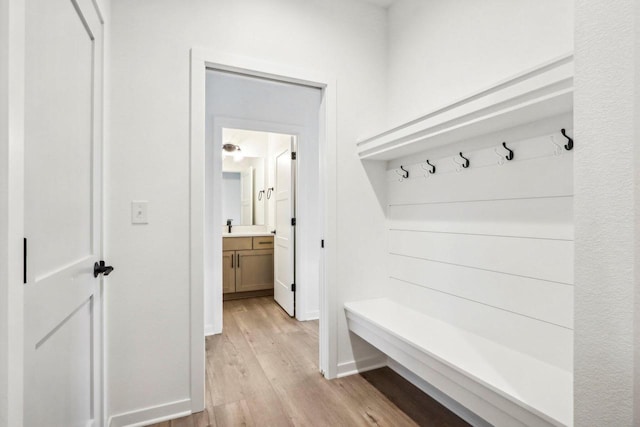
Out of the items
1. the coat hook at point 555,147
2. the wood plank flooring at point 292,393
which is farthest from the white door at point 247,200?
the coat hook at point 555,147

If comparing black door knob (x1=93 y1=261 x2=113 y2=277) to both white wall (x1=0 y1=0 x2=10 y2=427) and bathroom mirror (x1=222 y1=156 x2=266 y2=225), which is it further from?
bathroom mirror (x1=222 y1=156 x2=266 y2=225)

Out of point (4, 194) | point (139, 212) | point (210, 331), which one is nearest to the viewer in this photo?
point (4, 194)

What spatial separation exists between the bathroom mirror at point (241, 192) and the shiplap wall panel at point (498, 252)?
10.2 ft

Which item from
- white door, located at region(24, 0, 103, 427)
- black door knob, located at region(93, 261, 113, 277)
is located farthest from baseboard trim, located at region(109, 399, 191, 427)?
black door knob, located at region(93, 261, 113, 277)

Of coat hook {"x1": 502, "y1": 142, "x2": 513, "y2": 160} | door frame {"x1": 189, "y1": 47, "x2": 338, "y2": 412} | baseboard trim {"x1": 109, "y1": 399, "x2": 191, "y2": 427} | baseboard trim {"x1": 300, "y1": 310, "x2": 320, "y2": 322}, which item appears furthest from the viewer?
baseboard trim {"x1": 300, "y1": 310, "x2": 320, "y2": 322}

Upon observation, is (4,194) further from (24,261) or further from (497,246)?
(497,246)

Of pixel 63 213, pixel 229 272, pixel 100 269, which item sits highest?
pixel 63 213

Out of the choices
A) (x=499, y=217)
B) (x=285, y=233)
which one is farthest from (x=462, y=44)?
(x=285, y=233)

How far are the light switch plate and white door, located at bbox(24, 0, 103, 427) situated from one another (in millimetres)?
190

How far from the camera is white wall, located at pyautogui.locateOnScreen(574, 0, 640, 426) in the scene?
68cm

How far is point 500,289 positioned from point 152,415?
1.89 m

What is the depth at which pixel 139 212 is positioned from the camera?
1.71 m

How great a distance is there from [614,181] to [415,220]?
1430 mm

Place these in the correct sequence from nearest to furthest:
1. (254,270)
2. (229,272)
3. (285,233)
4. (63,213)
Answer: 1. (63,213)
2. (285,233)
3. (229,272)
4. (254,270)
